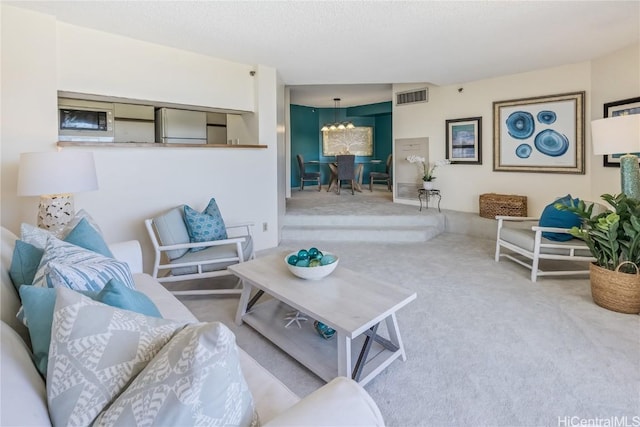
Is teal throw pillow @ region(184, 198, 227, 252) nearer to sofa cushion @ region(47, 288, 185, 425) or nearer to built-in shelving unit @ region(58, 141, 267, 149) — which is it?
built-in shelving unit @ region(58, 141, 267, 149)

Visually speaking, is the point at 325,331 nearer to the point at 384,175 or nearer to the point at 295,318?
the point at 295,318

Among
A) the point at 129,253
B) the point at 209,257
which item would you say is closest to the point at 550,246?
the point at 209,257

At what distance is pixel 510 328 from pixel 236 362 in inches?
86.9

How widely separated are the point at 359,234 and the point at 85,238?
364cm

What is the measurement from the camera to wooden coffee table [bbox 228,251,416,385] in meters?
1.64

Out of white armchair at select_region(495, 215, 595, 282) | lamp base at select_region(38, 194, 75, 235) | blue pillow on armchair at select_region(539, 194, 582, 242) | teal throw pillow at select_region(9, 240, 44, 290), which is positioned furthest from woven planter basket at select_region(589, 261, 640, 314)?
lamp base at select_region(38, 194, 75, 235)

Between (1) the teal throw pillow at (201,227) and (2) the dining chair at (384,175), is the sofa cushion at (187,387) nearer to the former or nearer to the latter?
(1) the teal throw pillow at (201,227)

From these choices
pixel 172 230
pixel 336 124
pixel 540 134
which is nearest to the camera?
pixel 172 230

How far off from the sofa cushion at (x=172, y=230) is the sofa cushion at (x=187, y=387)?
7.17ft

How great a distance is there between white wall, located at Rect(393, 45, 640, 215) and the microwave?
4622 mm

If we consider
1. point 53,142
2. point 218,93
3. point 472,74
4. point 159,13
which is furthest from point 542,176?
point 53,142

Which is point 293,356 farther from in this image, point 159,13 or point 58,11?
point 58,11

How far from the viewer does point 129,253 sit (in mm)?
2145

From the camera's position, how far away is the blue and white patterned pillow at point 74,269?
3.35ft
